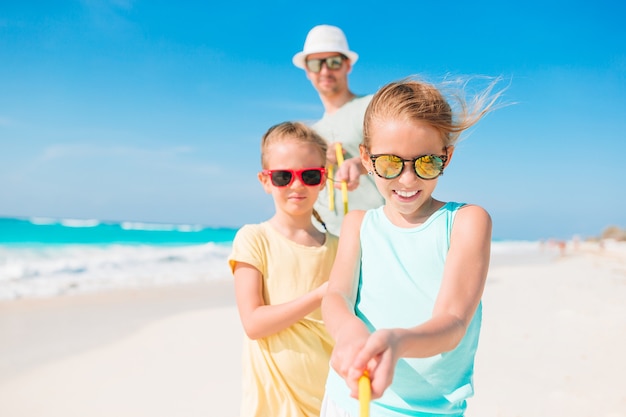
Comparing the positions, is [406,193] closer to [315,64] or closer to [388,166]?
[388,166]

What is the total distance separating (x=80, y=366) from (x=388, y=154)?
470cm

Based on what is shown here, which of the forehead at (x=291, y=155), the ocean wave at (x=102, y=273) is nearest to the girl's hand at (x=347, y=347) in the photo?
the forehead at (x=291, y=155)

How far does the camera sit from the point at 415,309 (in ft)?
5.68

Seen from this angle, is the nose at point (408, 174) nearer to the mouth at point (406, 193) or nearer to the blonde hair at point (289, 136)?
the mouth at point (406, 193)

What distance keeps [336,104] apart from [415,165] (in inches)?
86.4

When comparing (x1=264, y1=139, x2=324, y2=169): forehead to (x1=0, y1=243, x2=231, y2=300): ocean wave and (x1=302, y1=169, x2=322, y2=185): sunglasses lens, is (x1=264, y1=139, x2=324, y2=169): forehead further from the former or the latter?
(x1=0, y1=243, x2=231, y2=300): ocean wave

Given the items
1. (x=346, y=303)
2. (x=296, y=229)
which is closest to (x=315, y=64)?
(x=296, y=229)

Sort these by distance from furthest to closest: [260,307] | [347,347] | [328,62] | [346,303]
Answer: [328,62] < [260,307] < [346,303] < [347,347]

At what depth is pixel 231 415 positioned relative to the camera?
445 cm

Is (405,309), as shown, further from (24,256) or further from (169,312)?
(24,256)

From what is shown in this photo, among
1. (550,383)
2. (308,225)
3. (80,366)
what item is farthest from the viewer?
(80,366)

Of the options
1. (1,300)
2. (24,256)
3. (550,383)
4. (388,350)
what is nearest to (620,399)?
(550,383)

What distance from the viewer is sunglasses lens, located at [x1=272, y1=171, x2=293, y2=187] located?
8.39 feet

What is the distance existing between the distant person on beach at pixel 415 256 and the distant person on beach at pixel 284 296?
1.76ft
